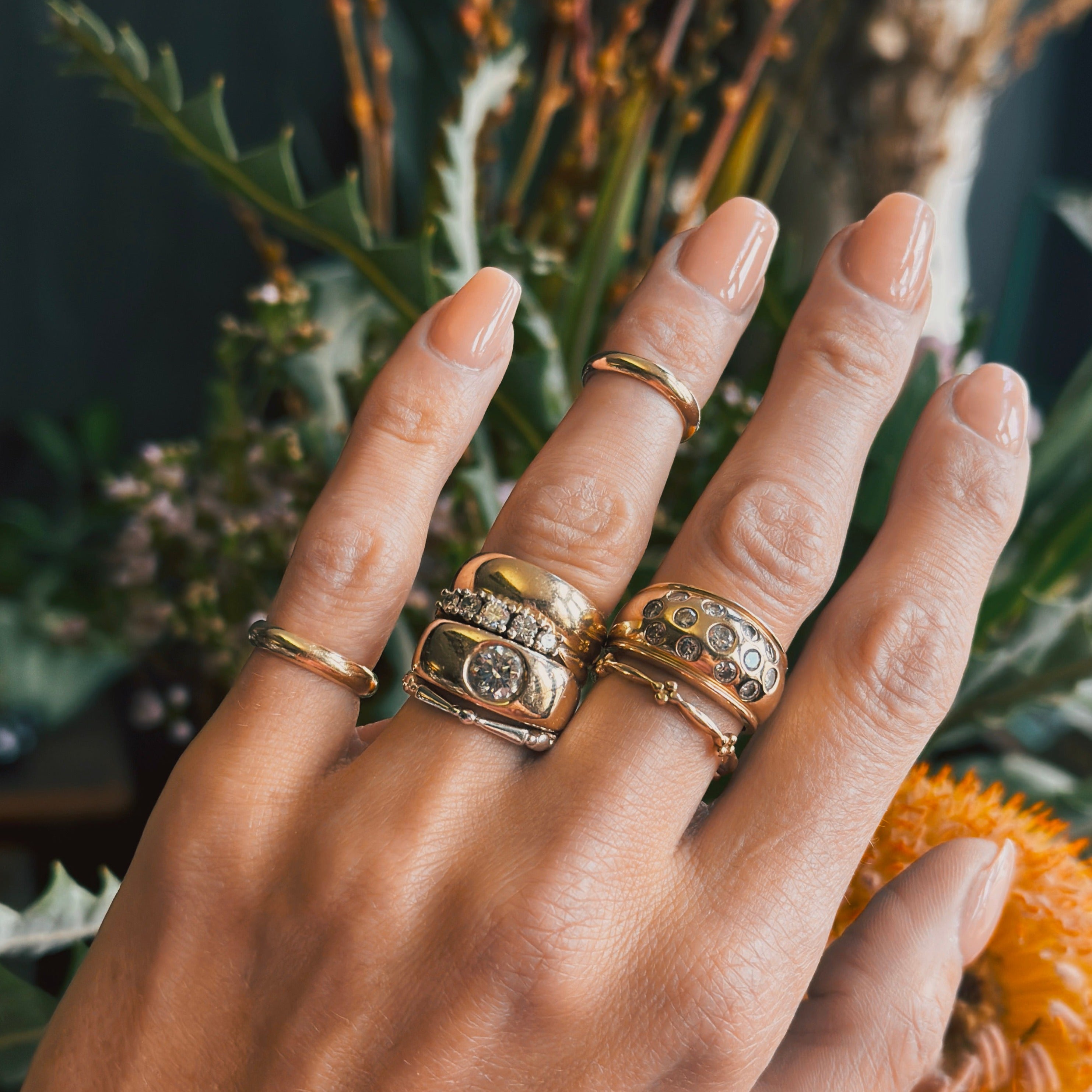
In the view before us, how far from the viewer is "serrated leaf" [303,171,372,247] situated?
18.8 inches

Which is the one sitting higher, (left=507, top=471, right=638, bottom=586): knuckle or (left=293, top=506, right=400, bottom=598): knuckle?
(left=507, top=471, right=638, bottom=586): knuckle

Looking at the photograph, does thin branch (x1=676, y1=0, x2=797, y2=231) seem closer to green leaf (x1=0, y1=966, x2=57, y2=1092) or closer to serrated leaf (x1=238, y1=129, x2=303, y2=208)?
serrated leaf (x1=238, y1=129, x2=303, y2=208)

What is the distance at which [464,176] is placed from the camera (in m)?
0.51

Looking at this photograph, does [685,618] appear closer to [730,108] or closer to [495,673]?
[495,673]

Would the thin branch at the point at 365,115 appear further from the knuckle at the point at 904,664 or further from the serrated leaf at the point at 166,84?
the knuckle at the point at 904,664

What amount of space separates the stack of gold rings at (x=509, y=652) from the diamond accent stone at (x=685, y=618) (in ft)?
0.12

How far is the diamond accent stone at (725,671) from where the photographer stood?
0.33 metres

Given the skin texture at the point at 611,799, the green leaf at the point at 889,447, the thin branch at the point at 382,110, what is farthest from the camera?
the thin branch at the point at 382,110

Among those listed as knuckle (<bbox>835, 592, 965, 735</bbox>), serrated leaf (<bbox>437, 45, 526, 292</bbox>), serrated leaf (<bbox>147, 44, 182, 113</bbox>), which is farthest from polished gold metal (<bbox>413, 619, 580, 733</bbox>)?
serrated leaf (<bbox>147, 44, 182, 113</bbox>)

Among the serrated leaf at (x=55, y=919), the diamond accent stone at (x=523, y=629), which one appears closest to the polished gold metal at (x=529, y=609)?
the diamond accent stone at (x=523, y=629)

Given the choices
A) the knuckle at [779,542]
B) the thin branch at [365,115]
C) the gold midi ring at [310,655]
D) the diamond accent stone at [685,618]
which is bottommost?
the gold midi ring at [310,655]

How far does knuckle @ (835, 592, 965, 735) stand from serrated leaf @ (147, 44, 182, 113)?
436 mm

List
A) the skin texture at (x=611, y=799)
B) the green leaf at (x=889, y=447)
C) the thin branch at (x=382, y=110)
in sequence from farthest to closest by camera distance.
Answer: the thin branch at (x=382, y=110) < the green leaf at (x=889, y=447) < the skin texture at (x=611, y=799)

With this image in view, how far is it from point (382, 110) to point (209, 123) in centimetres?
20
